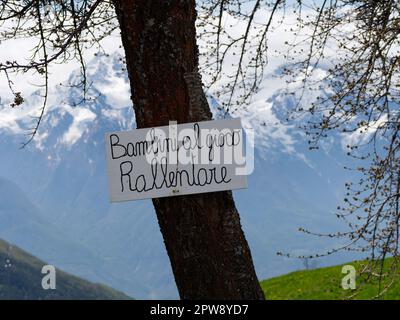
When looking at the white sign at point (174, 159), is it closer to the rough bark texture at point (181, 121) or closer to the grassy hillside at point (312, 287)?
the rough bark texture at point (181, 121)

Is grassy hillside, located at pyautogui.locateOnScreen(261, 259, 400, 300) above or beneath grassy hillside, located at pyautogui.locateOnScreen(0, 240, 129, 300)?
beneath

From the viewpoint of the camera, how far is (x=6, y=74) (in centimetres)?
489

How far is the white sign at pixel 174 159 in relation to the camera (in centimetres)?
371

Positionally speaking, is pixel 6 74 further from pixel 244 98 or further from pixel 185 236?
pixel 244 98

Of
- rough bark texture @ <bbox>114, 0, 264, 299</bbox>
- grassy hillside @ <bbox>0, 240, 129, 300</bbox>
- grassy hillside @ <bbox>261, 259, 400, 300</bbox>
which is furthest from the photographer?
grassy hillside @ <bbox>0, 240, 129, 300</bbox>

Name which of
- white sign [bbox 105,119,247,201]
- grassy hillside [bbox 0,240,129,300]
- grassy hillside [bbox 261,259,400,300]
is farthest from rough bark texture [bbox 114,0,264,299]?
grassy hillside [bbox 0,240,129,300]

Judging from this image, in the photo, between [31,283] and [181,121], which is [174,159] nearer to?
[181,121]

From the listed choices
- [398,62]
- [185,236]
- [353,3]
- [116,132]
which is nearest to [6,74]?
[116,132]

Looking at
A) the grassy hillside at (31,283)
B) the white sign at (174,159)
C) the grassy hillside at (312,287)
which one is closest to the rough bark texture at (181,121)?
the white sign at (174,159)

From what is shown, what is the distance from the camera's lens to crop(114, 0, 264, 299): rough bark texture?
3652 mm

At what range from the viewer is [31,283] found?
579 ft

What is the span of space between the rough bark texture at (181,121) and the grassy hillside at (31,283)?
534ft

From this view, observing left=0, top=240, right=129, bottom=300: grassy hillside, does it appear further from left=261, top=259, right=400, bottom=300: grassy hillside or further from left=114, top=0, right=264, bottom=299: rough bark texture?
left=114, top=0, right=264, bottom=299: rough bark texture

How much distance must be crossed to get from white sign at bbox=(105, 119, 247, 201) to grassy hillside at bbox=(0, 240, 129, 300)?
163m
